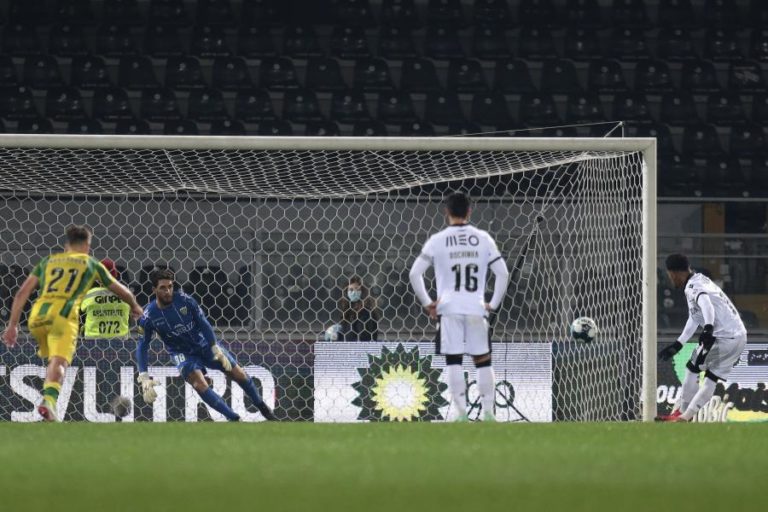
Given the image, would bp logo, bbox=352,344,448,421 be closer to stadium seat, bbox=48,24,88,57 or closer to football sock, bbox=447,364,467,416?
football sock, bbox=447,364,467,416

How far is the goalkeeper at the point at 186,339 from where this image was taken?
9727 millimetres

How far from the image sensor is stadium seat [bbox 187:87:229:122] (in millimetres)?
16062

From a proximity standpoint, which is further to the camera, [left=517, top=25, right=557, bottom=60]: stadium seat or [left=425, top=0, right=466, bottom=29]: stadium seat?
[left=425, top=0, right=466, bottom=29]: stadium seat

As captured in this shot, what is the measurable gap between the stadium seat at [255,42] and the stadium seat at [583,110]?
394 centimetres

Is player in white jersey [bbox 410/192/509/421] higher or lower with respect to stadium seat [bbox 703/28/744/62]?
lower

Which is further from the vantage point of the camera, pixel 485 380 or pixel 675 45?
pixel 675 45

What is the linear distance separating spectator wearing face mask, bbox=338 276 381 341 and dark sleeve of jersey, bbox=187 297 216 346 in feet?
5.49

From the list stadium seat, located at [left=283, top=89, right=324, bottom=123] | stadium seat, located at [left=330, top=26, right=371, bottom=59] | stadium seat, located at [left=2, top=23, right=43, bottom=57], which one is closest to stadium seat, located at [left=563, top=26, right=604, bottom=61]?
stadium seat, located at [left=330, top=26, right=371, bottom=59]

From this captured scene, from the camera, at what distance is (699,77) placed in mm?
17062

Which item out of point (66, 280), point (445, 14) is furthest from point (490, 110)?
point (66, 280)

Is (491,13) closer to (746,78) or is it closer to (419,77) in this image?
(419,77)

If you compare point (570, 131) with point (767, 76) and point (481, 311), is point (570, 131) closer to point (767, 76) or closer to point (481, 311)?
point (767, 76)

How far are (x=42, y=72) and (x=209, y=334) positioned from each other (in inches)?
318

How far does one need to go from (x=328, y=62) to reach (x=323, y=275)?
6.41 meters
